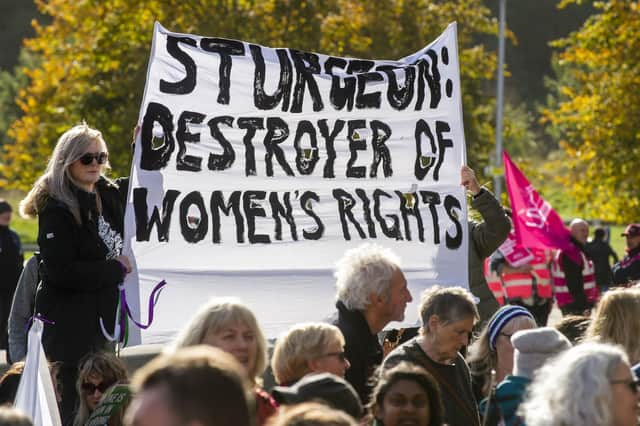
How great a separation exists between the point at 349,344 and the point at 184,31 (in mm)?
16921

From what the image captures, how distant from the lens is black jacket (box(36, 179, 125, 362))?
5.76 metres

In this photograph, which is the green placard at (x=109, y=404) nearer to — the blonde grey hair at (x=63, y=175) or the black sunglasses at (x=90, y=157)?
the blonde grey hair at (x=63, y=175)

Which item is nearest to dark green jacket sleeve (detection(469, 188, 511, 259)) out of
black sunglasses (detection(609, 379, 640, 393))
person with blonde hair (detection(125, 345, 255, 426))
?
black sunglasses (detection(609, 379, 640, 393))

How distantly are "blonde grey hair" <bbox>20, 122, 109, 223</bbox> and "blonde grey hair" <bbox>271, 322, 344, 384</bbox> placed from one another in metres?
1.49

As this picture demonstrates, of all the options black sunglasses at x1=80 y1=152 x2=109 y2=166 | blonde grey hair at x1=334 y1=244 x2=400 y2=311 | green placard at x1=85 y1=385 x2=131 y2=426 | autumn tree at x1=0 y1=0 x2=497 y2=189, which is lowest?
green placard at x1=85 y1=385 x2=131 y2=426

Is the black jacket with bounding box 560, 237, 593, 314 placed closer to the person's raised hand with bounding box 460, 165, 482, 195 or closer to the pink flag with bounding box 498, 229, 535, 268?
the pink flag with bounding box 498, 229, 535, 268

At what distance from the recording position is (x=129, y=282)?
6230 millimetres

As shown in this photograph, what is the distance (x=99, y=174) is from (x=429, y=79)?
232cm

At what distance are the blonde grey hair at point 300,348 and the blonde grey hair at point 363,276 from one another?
654 mm

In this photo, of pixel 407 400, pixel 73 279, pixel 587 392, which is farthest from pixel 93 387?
pixel 587 392

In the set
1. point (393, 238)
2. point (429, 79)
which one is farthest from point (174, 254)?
point (429, 79)

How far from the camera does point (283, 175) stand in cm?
695

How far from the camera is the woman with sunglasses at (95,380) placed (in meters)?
5.51

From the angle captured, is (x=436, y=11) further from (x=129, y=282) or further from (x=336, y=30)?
(x=129, y=282)
